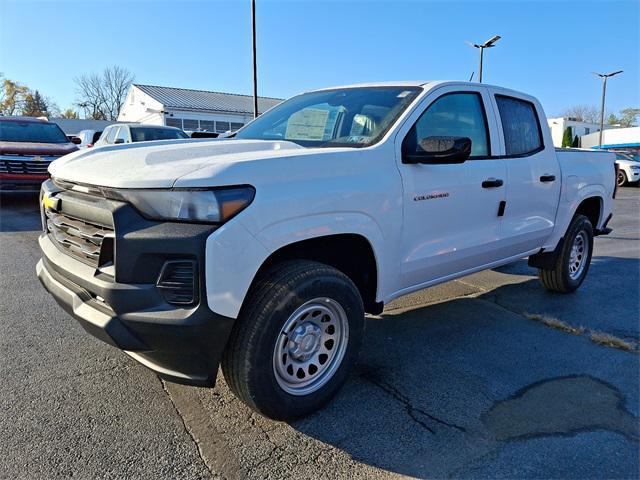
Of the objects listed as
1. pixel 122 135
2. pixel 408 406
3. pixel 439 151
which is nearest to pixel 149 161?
pixel 439 151

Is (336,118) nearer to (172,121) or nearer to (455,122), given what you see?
(455,122)

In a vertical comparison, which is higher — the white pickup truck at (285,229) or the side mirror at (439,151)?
the side mirror at (439,151)

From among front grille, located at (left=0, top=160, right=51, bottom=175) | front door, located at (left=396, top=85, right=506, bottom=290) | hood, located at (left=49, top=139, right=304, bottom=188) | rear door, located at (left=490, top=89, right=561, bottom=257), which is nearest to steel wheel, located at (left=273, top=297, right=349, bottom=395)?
front door, located at (left=396, top=85, right=506, bottom=290)

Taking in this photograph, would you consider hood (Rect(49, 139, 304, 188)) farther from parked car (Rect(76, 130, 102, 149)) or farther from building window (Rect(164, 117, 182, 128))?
building window (Rect(164, 117, 182, 128))

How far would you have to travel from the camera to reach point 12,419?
2588mm

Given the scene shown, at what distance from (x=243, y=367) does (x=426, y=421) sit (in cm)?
111

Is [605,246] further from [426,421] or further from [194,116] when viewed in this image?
[194,116]

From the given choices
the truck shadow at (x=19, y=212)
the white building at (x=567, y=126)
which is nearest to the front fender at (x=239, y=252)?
the truck shadow at (x=19, y=212)

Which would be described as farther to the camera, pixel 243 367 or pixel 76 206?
pixel 76 206

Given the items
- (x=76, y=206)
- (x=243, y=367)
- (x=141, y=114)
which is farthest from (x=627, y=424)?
(x=141, y=114)

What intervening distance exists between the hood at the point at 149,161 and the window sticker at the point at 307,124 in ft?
1.06

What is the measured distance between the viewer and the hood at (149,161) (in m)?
2.26

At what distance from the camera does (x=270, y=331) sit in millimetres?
2381

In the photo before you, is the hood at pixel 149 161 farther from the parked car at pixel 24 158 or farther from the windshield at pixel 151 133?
the windshield at pixel 151 133
